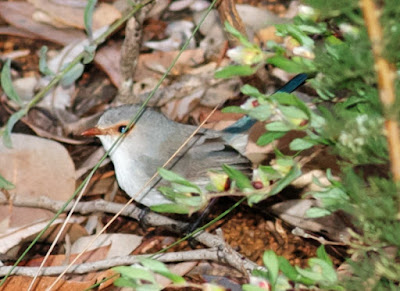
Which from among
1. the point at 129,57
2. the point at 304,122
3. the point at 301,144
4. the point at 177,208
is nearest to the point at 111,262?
the point at 177,208

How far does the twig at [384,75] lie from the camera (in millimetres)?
2201

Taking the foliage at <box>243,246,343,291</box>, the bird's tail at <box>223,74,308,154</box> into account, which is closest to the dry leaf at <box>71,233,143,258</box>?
the bird's tail at <box>223,74,308,154</box>

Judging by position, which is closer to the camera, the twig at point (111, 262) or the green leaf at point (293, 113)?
the green leaf at point (293, 113)

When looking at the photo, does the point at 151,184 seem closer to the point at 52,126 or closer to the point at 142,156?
the point at 142,156

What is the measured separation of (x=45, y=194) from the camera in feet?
15.4

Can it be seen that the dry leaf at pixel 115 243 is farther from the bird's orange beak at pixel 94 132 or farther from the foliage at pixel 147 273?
the foliage at pixel 147 273

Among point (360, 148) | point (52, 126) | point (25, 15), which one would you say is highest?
point (360, 148)

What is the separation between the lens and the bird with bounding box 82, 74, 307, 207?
453 cm

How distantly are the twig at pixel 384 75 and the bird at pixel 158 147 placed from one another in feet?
6.93

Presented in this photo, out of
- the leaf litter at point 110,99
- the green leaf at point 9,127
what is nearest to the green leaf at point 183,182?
the leaf litter at point 110,99

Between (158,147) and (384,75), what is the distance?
107 inches

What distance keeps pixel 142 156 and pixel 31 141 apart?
0.80 meters

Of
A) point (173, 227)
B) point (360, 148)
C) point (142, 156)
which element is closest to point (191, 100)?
point (142, 156)

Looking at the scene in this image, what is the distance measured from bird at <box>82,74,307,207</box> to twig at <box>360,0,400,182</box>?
6.93 ft
